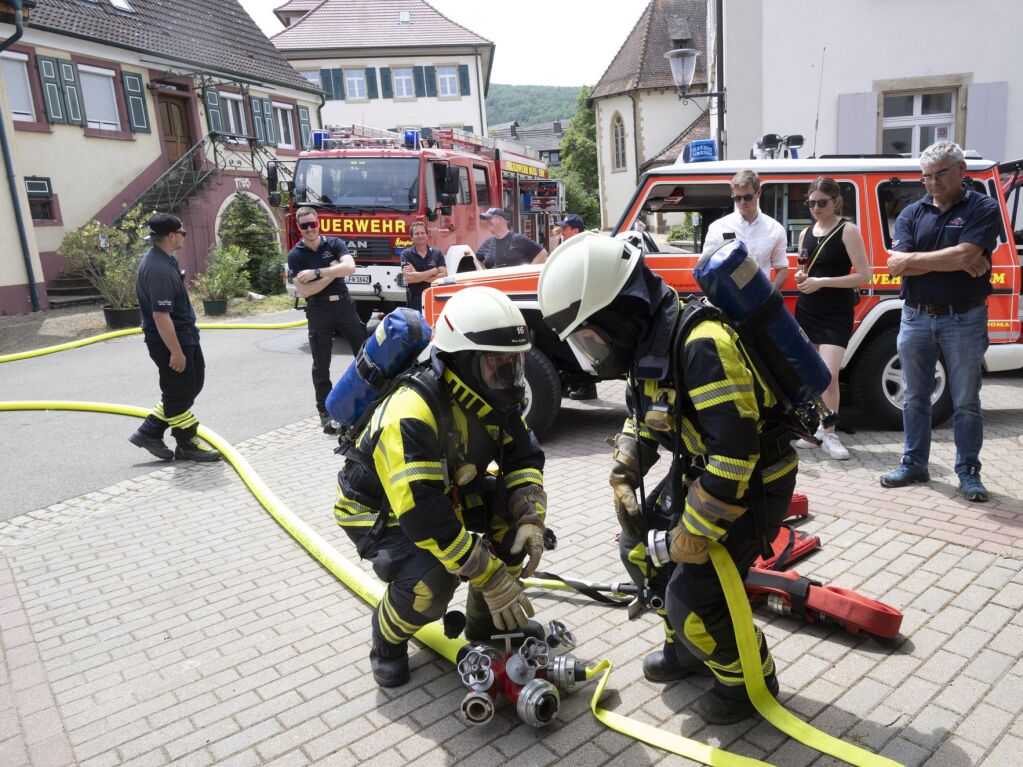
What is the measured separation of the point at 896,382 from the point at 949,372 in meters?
1.58

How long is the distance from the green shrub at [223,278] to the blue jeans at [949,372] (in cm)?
1389

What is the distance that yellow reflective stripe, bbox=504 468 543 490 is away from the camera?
309 cm

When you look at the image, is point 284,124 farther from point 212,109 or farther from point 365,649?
point 365,649

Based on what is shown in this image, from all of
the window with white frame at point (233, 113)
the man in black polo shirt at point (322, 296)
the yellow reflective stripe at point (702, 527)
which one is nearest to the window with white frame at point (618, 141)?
the window with white frame at point (233, 113)

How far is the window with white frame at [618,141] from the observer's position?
47.3 metres

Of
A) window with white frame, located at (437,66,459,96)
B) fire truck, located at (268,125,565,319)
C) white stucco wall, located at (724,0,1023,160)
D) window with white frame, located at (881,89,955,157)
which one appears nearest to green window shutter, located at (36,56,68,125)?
fire truck, located at (268,125,565,319)

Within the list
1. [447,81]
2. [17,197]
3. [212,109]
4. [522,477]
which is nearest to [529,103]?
[447,81]

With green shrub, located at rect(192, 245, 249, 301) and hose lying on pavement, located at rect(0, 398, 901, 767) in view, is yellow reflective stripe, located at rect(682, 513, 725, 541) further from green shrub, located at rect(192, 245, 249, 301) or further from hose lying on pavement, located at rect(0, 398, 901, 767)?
green shrub, located at rect(192, 245, 249, 301)

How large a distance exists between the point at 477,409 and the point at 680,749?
1.38 meters

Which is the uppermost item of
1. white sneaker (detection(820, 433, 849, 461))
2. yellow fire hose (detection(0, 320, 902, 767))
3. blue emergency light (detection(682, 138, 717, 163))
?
blue emergency light (detection(682, 138, 717, 163))

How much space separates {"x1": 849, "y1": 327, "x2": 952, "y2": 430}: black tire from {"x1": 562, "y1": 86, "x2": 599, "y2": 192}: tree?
56.1 m

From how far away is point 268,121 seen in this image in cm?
2506

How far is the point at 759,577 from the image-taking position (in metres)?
3.45

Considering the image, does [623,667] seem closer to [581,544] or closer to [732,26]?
[581,544]
